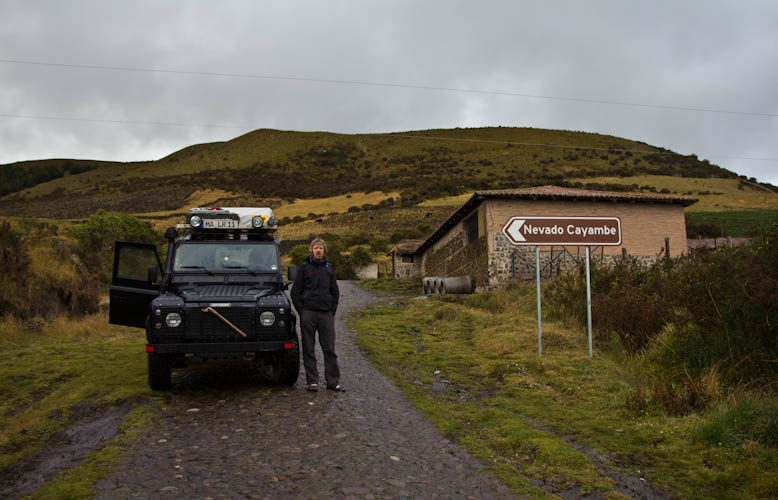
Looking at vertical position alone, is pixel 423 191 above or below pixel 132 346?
above

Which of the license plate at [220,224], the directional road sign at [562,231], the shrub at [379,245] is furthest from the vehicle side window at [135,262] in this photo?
the shrub at [379,245]

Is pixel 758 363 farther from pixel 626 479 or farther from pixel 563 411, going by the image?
pixel 626 479

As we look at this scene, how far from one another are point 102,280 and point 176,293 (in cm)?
1371

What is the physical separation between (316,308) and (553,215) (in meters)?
18.8

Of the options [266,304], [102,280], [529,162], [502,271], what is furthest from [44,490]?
[529,162]

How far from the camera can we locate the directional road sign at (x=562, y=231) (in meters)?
10.3

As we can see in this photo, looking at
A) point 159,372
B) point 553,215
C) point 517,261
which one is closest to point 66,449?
point 159,372

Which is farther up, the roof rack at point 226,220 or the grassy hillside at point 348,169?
the grassy hillside at point 348,169

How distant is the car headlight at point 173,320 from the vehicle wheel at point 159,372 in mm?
477

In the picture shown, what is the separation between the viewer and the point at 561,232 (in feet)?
34.5

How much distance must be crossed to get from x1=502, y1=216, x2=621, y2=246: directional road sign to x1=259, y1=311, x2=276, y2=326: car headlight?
14.9 ft

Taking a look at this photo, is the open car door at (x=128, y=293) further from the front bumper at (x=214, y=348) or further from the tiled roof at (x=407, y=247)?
the tiled roof at (x=407, y=247)

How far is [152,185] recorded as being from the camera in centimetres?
9606

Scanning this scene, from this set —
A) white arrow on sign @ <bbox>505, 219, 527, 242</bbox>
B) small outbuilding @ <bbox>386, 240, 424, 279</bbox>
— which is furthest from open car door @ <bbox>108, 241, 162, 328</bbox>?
small outbuilding @ <bbox>386, 240, 424, 279</bbox>
